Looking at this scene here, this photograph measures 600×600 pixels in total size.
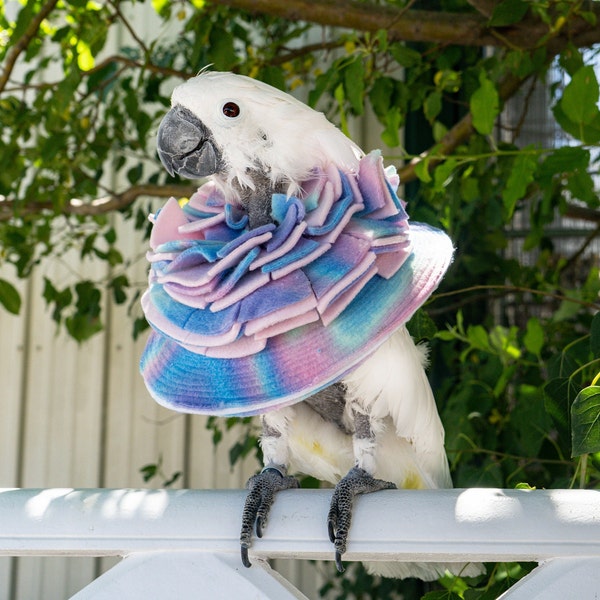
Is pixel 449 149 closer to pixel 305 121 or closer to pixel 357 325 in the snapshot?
pixel 305 121

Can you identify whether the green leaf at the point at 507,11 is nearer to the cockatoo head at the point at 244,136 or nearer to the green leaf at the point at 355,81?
the green leaf at the point at 355,81

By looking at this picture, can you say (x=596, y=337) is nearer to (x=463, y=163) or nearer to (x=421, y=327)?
(x=421, y=327)

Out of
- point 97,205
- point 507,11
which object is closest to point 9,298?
point 97,205

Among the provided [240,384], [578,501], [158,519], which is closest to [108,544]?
[158,519]

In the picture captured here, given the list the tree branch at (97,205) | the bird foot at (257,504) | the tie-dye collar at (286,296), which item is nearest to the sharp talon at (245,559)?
the bird foot at (257,504)

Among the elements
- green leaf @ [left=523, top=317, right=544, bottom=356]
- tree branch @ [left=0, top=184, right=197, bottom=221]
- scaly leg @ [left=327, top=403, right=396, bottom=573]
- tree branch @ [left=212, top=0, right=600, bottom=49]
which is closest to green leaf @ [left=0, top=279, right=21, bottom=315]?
tree branch @ [left=0, top=184, right=197, bottom=221]

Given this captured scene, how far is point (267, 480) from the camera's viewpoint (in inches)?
35.4

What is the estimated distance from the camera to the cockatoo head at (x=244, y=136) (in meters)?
0.84

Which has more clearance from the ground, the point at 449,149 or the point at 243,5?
the point at 243,5

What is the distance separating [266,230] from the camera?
0.81m

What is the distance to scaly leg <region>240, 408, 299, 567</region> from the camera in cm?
80

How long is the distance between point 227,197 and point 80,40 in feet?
2.72

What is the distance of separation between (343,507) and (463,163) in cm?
71

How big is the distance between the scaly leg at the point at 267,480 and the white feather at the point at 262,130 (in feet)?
0.93
